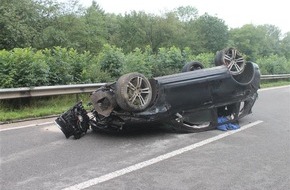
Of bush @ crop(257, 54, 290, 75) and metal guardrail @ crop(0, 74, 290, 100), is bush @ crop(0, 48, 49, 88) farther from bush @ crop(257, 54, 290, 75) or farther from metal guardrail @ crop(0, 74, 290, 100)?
bush @ crop(257, 54, 290, 75)

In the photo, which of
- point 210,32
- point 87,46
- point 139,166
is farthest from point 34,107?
point 210,32

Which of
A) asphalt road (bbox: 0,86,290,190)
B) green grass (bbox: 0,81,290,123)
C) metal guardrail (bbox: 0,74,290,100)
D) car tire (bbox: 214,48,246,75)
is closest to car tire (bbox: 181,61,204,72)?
car tire (bbox: 214,48,246,75)

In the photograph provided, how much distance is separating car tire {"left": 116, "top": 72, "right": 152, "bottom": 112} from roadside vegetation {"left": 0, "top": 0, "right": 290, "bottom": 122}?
347 centimetres

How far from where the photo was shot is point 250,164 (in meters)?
4.88

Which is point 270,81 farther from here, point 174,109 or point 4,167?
point 4,167

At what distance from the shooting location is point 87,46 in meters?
47.2

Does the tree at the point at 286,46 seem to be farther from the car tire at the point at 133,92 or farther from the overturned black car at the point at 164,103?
the car tire at the point at 133,92

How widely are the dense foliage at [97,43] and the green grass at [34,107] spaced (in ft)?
1.66

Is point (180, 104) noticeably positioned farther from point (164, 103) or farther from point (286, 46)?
point (286, 46)

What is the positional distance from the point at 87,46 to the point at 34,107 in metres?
38.5

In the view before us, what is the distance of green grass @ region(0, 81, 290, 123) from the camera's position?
8.44 m

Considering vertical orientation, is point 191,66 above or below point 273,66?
above

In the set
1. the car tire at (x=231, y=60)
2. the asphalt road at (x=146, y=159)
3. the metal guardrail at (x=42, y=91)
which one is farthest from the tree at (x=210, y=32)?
the asphalt road at (x=146, y=159)

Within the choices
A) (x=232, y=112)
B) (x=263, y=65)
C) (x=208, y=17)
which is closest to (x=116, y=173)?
(x=232, y=112)
